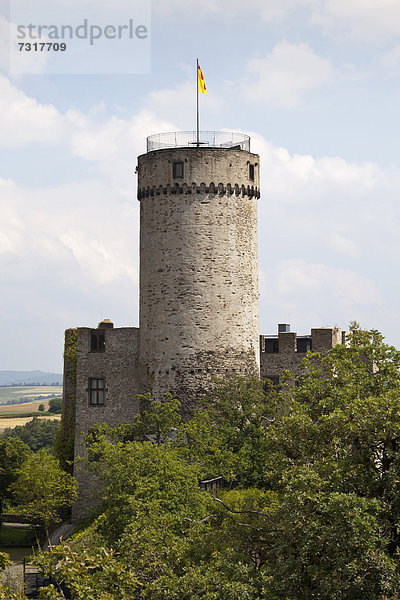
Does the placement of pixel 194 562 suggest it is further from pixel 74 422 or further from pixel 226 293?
pixel 74 422

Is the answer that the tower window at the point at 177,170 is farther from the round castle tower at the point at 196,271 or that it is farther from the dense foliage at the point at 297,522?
the dense foliage at the point at 297,522

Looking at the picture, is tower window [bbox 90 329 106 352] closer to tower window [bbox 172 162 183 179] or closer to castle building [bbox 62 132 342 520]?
castle building [bbox 62 132 342 520]

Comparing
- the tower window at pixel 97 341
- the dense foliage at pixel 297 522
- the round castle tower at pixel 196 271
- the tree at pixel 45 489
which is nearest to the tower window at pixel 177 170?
the round castle tower at pixel 196 271

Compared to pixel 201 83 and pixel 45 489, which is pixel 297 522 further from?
pixel 201 83

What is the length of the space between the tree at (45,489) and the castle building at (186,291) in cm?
179

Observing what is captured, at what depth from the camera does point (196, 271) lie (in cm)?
4984

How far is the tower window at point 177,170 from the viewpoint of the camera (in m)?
50.6

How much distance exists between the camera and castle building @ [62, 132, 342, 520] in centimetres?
4988

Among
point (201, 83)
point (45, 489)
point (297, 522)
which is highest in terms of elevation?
point (201, 83)

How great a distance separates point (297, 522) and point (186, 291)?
25101mm

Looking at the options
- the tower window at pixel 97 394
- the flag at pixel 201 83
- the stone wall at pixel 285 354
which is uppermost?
the flag at pixel 201 83

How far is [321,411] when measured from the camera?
2914 cm

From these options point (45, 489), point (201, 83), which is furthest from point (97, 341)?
point (201, 83)

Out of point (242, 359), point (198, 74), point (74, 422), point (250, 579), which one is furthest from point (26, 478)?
point (250, 579)
